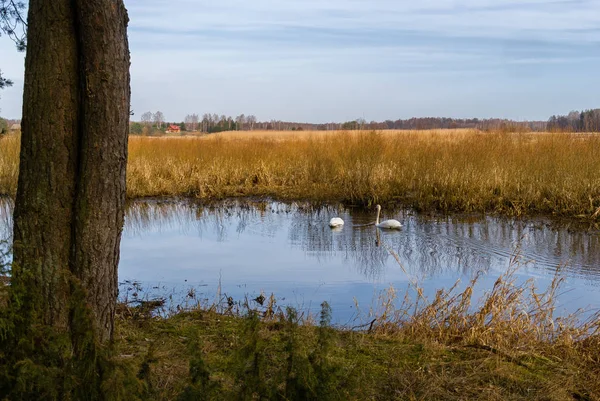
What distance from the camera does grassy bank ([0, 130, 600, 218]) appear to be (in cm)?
1277

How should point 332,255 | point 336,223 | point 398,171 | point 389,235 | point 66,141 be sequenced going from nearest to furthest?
point 66,141 → point 332,255 → point 389,235 → point 336,223 → point 398,171

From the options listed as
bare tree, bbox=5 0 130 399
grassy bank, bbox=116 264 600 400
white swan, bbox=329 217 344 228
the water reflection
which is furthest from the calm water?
bare tree, bbox=5 0 130 399

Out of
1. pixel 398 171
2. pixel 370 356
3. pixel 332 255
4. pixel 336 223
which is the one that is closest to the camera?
pixel 370 356

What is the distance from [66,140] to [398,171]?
38.0 ft

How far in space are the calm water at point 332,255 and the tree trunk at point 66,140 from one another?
3.23 m

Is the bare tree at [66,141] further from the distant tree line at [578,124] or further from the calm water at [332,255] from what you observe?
the distant tree line at [578,124]

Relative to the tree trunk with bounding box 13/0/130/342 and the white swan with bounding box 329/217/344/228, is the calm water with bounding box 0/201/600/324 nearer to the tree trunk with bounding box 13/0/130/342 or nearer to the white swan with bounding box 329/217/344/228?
the white swan with bounding box 329/217/344/228

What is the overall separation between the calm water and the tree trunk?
3.23m

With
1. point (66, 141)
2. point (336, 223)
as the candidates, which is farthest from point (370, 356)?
point (336, 223)

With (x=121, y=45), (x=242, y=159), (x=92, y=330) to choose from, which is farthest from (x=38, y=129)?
(x=242, y=159)

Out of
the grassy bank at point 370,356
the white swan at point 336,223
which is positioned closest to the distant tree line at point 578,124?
the white swan at point 336,223

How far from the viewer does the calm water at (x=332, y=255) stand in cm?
730

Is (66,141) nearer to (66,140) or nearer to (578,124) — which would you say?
(66,140)

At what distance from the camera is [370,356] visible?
4.27 m
